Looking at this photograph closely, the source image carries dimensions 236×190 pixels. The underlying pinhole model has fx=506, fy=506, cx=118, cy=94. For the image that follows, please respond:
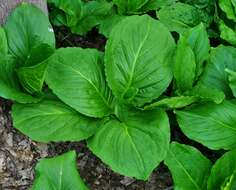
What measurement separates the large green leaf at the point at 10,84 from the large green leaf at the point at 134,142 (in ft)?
1.44

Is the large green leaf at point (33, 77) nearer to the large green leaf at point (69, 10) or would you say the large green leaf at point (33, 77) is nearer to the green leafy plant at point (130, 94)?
the green leafy plant at point (130, 94)

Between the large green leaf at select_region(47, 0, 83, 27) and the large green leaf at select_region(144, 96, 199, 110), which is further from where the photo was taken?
the large green leaf at select_region(47, 0, 83, 27)

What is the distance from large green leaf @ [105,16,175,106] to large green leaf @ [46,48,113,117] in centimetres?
10

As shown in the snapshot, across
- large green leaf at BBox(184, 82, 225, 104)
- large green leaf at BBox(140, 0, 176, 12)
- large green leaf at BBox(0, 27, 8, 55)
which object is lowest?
large green leaf at BBox(184, 82, 225, 104)

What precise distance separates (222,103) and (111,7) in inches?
40.6

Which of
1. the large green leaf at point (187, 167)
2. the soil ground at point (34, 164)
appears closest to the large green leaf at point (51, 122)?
the soil ground at point (34, 164)

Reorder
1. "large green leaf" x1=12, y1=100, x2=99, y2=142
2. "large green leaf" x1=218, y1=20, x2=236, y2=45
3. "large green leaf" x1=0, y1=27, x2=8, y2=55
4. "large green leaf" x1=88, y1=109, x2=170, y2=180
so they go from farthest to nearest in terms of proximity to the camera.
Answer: "large green leaf" x1=218, y1=20, x2=236, y2=45, "large green leaf" x1=0, y1=27, x2=8, y2=55, "large green leaf" x1=12, y1=100, x2=99, y2=142, "large green leaf" x1=88, y1=109, x2=170, y2=180

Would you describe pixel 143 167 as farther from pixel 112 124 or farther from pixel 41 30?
pixel 41 30

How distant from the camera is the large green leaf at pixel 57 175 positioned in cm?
239

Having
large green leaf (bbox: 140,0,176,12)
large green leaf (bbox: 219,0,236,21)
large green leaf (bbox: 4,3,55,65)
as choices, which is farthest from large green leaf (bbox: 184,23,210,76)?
large green leaf (bbox: 4,3,55,65)

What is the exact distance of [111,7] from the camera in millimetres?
3418

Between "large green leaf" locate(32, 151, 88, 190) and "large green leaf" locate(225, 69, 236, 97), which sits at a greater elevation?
"large green leaf" locate(225, 69, 236, 97)

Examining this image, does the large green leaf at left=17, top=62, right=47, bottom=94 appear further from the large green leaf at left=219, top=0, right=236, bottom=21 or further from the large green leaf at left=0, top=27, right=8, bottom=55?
the large green leaf at left=219, top=0, right=236, bottom=21

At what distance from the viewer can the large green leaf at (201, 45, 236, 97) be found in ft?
10.00
